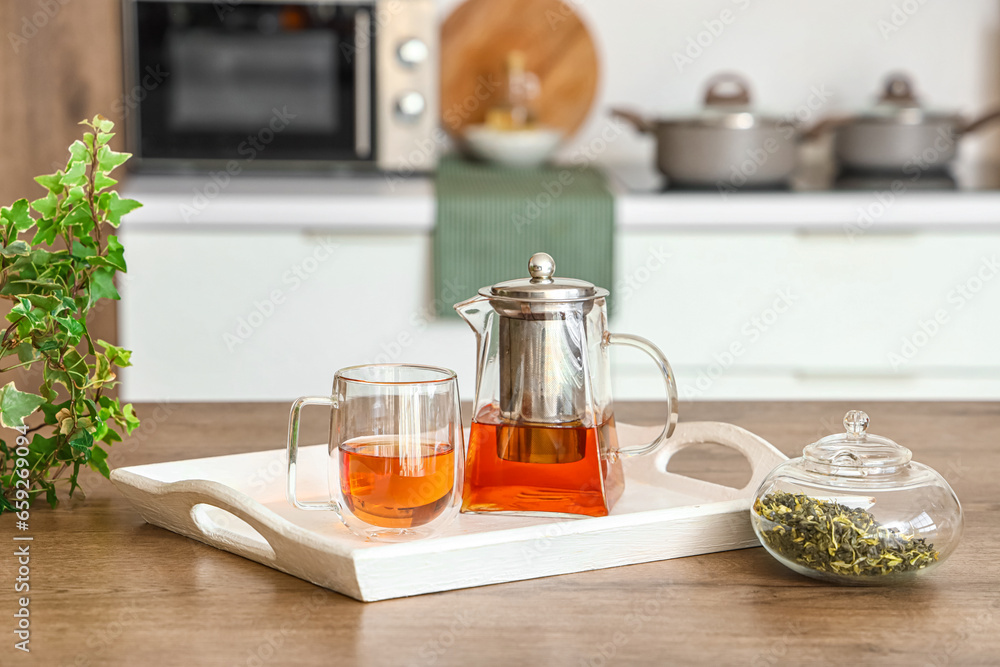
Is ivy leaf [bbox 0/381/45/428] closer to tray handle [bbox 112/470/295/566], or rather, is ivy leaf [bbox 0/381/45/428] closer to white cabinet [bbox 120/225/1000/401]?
tray handle [bbox 112/470/295/566]

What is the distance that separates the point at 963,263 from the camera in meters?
2.19

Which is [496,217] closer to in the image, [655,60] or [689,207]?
[689,207]

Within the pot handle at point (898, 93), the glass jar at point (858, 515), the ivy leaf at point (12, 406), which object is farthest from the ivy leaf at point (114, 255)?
the pot handle at point (898, 93)

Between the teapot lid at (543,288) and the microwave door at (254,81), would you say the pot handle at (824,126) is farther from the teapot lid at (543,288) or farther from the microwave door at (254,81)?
the teapot lid at (543,288)

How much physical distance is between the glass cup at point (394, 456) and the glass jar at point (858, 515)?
205 mm

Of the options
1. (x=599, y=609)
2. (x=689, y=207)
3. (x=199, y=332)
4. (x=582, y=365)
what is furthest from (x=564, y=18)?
(x=599, y=609)

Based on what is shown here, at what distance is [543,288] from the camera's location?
0.79 meters

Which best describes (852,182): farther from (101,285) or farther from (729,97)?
(101,285)

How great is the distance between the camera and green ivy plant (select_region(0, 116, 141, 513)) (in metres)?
0.77

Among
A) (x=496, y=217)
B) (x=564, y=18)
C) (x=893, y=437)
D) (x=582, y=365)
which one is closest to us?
(x=582, y=365)

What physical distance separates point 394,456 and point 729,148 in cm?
167

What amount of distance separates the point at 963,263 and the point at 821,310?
0.29 m

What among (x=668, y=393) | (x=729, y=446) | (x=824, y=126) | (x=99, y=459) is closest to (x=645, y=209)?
(x=824, y=126)

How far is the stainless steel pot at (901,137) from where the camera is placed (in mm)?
2350
